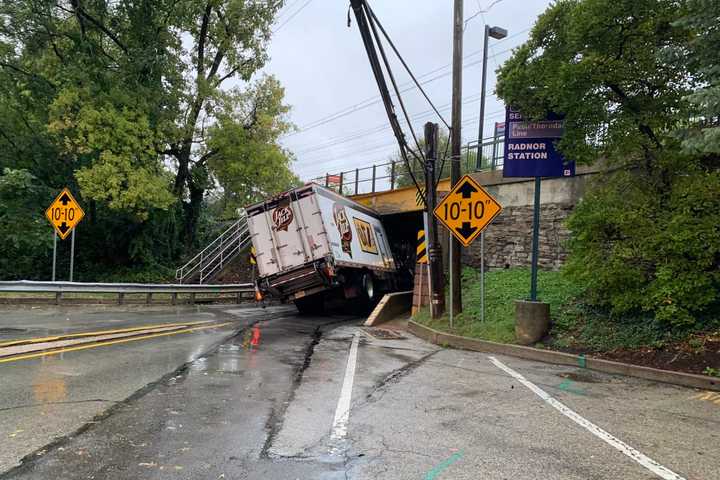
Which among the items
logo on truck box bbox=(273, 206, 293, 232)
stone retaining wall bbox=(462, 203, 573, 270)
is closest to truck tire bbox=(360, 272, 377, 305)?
stone retaining wall bbox=(462, 203, 573, 270)

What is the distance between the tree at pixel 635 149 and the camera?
8.62 meters

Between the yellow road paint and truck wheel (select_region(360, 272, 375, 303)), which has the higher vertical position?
truck wheel (select_region(360, 272, 375, 303))

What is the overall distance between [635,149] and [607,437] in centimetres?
637

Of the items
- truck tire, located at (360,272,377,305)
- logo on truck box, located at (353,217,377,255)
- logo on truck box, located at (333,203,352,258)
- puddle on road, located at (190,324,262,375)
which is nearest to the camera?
puddle on road, located at (190,324,262,375)

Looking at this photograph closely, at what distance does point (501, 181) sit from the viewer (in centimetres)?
1738

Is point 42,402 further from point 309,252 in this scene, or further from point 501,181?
point 501,181

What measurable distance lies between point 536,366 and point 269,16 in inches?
933

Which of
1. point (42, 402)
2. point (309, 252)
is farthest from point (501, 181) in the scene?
point (42, 402)

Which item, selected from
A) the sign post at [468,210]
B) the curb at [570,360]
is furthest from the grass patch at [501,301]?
the sign post at [468,210]

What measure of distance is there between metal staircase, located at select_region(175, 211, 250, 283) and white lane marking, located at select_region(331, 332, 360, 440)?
16469mm

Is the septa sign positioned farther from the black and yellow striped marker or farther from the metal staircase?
the metal staircase

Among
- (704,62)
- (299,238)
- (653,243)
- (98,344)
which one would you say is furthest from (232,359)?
(704,62)

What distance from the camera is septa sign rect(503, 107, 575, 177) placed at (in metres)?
11.0

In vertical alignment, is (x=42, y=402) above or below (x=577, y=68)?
below
